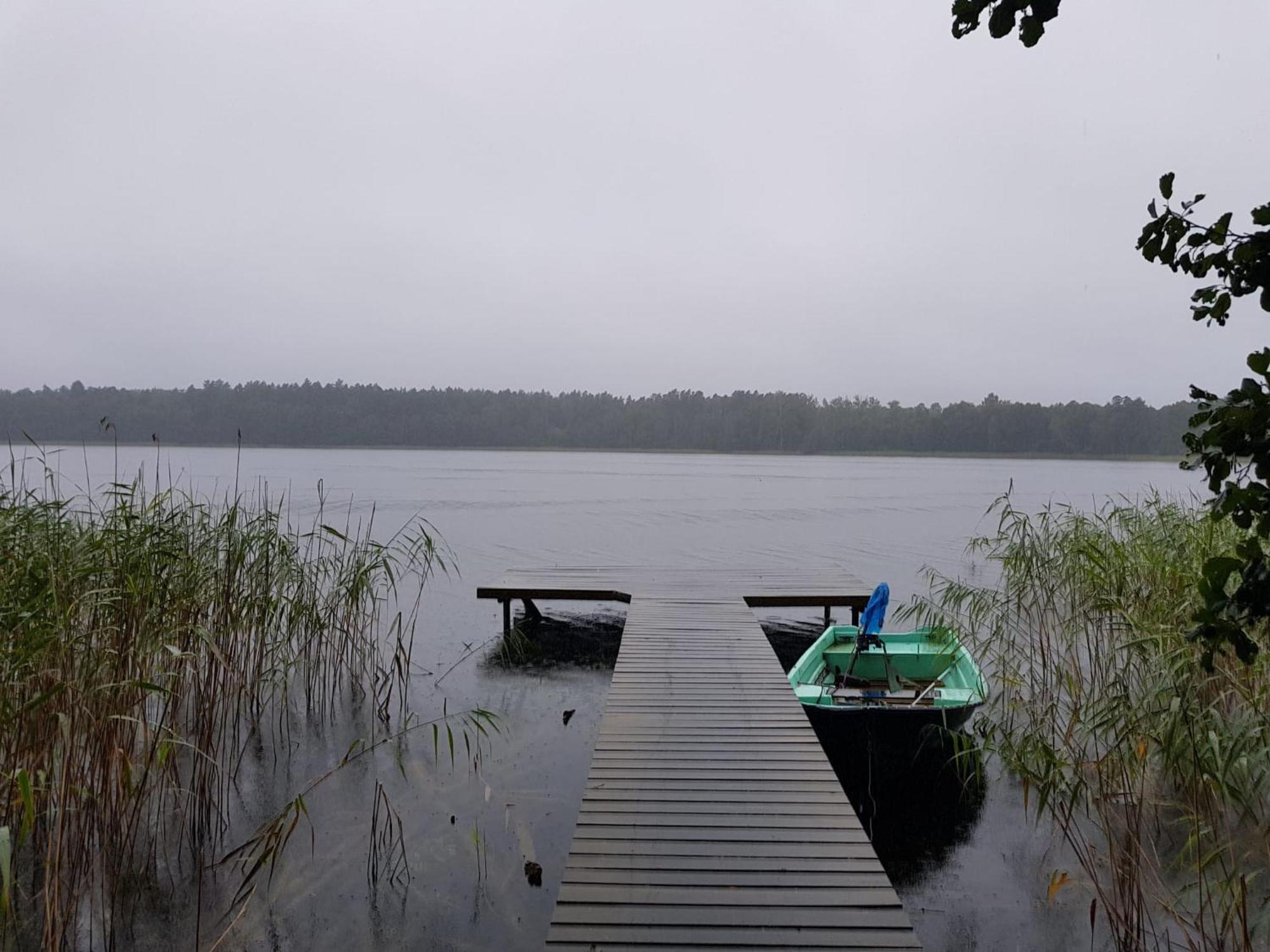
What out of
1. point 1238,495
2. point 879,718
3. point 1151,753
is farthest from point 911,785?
point 1238,495

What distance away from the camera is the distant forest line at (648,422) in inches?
2456

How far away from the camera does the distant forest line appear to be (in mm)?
62375

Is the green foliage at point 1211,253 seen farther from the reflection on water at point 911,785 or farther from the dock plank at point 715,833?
the reflection on water at point 911,785

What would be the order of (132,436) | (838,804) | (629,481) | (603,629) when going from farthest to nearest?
(132,436) → (629,481) → (603,629) → (838,804)

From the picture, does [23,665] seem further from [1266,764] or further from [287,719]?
[1266,764]

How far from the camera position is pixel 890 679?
6387 millimetres

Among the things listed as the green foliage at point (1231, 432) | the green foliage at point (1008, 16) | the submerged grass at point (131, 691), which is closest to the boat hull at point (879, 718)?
the submerged grass at point (131, 691)

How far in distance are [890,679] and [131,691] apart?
4.94 meters

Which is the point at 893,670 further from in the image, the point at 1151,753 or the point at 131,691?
the point at 131,691

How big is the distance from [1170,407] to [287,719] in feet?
176

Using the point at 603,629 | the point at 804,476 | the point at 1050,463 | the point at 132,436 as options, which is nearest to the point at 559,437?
the point at 804,476

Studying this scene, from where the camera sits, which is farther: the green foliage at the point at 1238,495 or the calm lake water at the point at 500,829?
the calm lake water at the point at 500,829

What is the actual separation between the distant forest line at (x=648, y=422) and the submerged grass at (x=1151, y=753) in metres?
59.1

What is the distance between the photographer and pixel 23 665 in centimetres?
330
